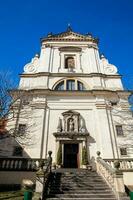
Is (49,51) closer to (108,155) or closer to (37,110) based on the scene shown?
(37,110)

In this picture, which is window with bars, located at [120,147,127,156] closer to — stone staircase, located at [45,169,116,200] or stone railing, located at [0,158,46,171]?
stone staircase, located at [45,169,116,200]

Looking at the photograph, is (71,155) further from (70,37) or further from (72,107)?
(70,37)

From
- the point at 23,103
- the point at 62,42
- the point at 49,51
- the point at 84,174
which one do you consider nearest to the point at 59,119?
the point at 23,103

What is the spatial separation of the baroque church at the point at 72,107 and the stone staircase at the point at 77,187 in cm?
384

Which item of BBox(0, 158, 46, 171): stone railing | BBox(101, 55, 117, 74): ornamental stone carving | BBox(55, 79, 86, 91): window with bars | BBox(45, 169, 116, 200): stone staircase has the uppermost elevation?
BBox(101, 55, 117, 74): ornamental stone carving

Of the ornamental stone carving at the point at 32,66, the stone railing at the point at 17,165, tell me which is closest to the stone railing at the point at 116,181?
the stone railing at the point at 17,165

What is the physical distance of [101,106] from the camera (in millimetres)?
19922

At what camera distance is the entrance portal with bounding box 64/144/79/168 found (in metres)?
16.9

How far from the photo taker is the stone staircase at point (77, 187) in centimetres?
952

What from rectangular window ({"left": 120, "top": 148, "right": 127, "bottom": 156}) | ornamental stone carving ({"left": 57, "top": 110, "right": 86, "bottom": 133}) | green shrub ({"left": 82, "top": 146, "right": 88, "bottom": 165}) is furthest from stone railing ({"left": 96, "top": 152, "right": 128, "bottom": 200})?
ornamental stone carving ({"left": 57, "top": 110, "right": 86, "bottom": 133})

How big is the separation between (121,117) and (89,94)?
14.2ft

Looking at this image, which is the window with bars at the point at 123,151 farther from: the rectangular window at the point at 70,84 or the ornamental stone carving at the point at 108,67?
the ornamental stone carving at the point at 108,67

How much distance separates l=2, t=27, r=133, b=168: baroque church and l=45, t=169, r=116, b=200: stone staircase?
12.6 feet

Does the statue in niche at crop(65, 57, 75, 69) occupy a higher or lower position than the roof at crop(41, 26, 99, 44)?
lower
